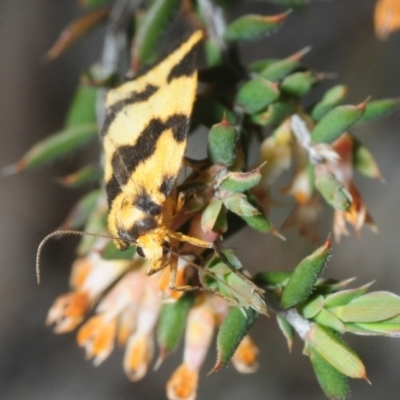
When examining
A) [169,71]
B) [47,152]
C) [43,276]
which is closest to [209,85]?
[169,71]

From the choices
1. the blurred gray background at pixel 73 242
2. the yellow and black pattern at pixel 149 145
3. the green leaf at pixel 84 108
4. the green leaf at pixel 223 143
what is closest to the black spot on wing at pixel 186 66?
the yellow and black pattern at pixel 149 145

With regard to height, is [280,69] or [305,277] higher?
[280,69]

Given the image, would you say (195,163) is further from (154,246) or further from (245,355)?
(245,355)

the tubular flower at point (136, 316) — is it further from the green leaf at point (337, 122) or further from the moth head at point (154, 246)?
the green leaf at point (337, 122)

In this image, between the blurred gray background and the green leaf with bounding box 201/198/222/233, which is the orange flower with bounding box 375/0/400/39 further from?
the blurred gray background

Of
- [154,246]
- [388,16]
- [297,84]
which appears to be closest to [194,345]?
[154,246]
